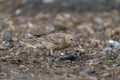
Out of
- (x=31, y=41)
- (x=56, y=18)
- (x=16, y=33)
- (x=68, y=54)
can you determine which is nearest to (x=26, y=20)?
(x=56, y=18)

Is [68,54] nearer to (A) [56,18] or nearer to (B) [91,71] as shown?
(B) [91,71]

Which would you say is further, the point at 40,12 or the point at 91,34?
the point at 40,12

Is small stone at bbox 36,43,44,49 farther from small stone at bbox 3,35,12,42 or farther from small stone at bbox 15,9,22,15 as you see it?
small stone at bbox 15,9,22,15

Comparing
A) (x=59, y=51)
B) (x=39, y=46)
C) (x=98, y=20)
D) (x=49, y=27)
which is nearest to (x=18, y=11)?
(x=49, y=27)

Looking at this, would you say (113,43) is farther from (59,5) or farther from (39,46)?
(59,5)

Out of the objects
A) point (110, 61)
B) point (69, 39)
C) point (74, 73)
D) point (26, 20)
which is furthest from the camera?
point (26, 20)

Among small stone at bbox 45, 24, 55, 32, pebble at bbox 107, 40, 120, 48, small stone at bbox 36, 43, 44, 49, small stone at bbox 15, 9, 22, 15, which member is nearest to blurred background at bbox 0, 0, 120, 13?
small stone at bbox 15, 9, 22, 15

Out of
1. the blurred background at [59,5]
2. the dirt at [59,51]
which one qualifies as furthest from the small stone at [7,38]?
the blurred background at [59,5]

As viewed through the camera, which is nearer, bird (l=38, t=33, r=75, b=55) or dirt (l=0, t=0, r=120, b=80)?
dirt (l=0, t=0, r=120, b=80)
